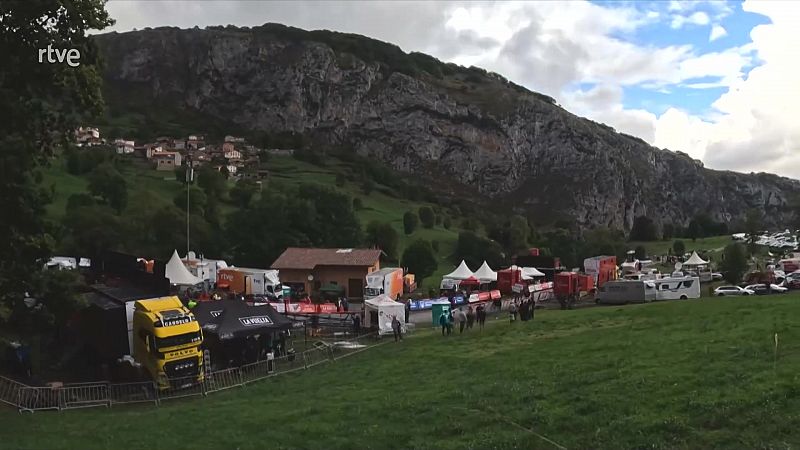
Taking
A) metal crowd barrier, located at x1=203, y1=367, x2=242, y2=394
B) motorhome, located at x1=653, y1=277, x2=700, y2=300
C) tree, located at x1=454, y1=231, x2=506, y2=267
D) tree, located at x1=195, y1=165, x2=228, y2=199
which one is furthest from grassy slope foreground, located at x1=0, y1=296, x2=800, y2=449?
tree, located at x1=195, y1=165, x2=228, y2=199

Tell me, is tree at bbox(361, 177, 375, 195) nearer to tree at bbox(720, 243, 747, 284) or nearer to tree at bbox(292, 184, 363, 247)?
tree at bbox(292, 184, 363, 247)

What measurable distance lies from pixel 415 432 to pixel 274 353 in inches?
577

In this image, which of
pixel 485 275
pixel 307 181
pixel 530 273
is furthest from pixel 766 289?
pixel 307 181

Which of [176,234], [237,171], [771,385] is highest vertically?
[237,171]

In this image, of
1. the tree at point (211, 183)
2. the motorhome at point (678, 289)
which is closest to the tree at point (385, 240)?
the tree at point (211, 183)

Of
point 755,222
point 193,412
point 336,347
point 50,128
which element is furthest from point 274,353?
point 755,222

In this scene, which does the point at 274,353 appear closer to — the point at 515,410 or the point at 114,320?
the point at 114,320

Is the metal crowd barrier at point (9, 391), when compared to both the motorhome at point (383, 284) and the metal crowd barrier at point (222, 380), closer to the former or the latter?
the metal crowd barrier at point (222, 380)

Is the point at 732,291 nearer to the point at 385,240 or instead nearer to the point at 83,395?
the point at 83,395

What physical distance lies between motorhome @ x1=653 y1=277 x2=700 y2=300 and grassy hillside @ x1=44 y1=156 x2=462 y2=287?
108 feet

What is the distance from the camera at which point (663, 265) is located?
93812 mm

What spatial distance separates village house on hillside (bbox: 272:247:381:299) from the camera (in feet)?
182

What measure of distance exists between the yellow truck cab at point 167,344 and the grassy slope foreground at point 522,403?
52.5 inches

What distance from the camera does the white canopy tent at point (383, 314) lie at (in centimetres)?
3269
